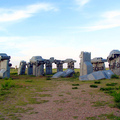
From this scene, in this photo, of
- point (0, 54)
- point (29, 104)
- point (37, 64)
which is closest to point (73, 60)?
point (37, 64)

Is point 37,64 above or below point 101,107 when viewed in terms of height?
above

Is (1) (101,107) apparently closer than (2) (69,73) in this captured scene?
Yes

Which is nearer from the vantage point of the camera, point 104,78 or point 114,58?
point 104,78

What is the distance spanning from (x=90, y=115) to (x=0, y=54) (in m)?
16.9

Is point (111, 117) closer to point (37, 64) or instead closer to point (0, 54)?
point (0, 54)

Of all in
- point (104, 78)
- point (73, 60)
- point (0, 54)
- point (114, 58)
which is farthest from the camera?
point (73, 60)

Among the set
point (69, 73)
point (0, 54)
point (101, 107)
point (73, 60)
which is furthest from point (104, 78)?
point (73, 60)

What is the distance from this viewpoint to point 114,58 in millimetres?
20766

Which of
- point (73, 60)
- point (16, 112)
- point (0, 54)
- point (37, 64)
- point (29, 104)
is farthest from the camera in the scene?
point (73, 60)

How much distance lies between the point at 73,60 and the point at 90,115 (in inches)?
1014

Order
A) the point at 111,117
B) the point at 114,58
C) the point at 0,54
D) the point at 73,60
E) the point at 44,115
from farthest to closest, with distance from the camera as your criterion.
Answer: the point at 73,60 → the point at 114,58 → the point at 0,54 → the point at 44,115 → the point at 111,117

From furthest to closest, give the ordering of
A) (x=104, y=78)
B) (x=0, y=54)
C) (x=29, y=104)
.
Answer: (x=0, y=54) → (x=104, y=78) → (x=29, y=104)

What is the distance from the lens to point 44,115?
464cm

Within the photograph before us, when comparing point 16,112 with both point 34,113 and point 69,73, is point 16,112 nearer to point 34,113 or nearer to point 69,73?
point 34,113
